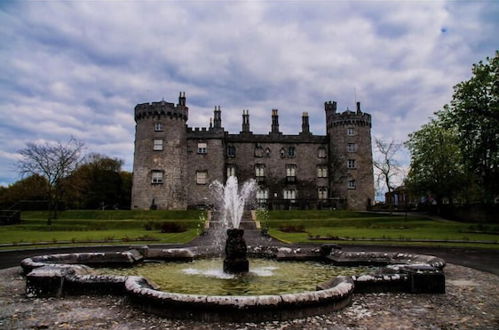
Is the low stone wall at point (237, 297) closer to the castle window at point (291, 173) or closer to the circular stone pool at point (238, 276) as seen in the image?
the circular stone pool at point (238, 276)

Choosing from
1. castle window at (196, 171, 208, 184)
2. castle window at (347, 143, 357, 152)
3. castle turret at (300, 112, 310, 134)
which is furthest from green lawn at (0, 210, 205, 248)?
castle window at (347, 143, 357, 152)

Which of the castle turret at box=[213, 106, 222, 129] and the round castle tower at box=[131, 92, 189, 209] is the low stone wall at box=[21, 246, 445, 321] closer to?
the round castle tower at box=[131, 92, 189, 209]

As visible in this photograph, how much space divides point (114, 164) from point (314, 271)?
3186 inches

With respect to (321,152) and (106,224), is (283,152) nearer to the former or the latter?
(321,152)

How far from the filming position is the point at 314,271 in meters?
12.0

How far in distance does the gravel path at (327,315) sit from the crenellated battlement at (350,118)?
164ft

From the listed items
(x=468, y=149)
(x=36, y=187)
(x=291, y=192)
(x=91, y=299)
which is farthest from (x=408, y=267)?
(x=36, y=187)

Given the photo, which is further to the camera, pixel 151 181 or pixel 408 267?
pixel 151 181

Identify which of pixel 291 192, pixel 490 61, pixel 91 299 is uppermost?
pixel 490 61

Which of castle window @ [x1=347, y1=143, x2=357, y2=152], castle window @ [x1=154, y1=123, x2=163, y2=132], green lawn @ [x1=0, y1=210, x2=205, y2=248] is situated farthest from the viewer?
castle window @ [x1=347, y1=143, x2=357, y2=152]

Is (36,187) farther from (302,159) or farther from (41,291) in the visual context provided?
(41,291)

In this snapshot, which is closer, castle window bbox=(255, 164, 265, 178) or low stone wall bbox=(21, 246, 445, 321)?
low stone wall bbox=(21, 246, 445, 321)

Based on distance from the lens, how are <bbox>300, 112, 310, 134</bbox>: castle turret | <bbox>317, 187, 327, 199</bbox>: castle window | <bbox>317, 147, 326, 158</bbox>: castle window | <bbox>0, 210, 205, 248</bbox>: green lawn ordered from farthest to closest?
<bbox>300, 112, 310, 134</bbox>: castle turret < <bbox>317, 147, 326, 158</bbox>: castle window < <bbox>317, 187, 327, 199</bbox>: castle window < <bbox>0, 210, 205, 248</bbox>: green lawn

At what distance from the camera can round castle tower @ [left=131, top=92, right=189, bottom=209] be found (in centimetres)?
4997
